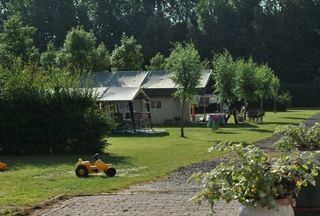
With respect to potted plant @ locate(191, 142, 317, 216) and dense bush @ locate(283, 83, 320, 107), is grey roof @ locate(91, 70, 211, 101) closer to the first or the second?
dense bush @ locate(283, 83, 320, 107)

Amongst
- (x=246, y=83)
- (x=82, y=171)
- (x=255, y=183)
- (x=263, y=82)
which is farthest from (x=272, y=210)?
(x=263, y=82)

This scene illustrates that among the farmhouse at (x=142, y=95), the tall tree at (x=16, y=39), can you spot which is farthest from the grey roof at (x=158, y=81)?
the tall tree at (x=16, y=39)

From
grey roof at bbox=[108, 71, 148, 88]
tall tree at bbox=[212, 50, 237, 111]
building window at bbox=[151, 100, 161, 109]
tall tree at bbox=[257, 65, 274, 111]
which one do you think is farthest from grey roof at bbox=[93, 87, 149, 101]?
tall tree at bbox=[257, 65, 274, 111]

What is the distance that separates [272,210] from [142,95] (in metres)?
35.2

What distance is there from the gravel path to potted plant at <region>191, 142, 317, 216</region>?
368 cm

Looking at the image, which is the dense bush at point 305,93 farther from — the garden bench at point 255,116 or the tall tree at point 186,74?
the tall tree at point 186,74

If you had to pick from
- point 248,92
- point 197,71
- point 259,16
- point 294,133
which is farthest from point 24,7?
point 294,133

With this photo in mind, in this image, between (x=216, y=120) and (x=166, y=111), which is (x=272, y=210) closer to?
(x=216, y=120)

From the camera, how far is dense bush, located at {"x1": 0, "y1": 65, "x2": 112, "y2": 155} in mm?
22969

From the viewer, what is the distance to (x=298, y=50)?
8669 cm

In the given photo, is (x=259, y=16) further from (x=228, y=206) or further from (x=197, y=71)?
(x=228, y=206)

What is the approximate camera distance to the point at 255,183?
5535 mm

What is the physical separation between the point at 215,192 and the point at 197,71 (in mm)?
28688

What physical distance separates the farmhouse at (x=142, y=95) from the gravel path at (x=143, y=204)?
77.3ft
